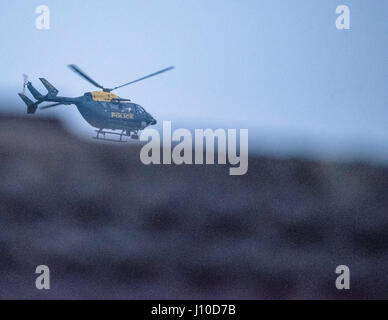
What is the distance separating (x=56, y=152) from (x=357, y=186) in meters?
1.20

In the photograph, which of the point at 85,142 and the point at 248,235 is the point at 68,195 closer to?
the point at 85,142

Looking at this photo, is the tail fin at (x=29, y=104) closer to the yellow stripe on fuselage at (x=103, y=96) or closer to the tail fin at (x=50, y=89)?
the tail fin at (x=50, y=89)

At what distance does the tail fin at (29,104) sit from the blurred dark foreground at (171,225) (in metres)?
0.09

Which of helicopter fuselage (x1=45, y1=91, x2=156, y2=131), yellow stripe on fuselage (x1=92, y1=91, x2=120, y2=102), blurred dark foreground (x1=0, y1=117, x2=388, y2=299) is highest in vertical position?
yellow stripe on fuselage (x1=92, y1=91, x2=120, y2=102)

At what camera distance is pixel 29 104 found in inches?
92.7

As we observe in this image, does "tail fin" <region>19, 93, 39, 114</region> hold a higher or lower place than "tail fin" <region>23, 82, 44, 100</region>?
lower

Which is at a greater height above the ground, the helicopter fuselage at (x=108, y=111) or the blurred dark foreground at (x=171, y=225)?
the helicopter fuselage at (x=108, y=111)

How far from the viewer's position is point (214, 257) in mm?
2609

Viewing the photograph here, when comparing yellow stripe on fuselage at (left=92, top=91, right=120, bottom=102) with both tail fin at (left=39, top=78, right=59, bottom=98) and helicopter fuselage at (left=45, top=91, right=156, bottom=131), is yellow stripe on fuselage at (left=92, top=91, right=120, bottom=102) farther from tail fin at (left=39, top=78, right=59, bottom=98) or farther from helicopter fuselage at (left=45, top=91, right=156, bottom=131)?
tail fin at (left=39, top=78, right=59, bottom=98)

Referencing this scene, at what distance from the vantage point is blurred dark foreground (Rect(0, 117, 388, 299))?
2.46 meters

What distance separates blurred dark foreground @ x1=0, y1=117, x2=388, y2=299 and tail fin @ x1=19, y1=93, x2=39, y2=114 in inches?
3.7

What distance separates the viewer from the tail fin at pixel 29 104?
2326 millimetres
